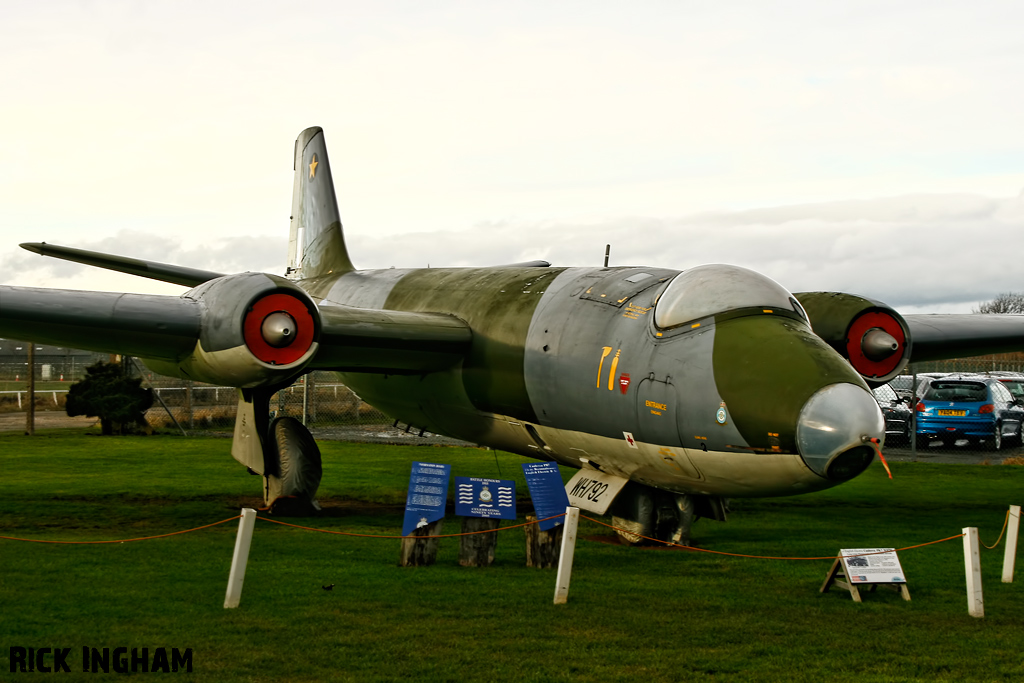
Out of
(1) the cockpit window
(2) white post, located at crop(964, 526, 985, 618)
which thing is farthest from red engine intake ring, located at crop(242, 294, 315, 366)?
(2) white post, located at crop(964, 526, 985, 618)

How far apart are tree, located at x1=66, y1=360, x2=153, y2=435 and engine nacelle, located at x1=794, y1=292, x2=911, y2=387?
19.8m

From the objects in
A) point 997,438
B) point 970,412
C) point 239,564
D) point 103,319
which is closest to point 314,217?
point 103,319

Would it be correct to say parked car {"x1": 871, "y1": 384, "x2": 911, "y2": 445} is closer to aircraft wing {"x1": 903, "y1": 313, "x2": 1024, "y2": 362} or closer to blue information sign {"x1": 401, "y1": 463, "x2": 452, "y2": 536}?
aircraft wing {"x1": 903, "y1": 313, "x2": 1024, "y2": 362}

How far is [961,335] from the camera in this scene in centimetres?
1468

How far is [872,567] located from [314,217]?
13.9 m

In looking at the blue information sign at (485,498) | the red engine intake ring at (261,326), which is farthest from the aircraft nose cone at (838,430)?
the red engine intake ring at (261,326)

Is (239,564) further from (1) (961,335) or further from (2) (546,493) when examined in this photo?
(1) (961,335)

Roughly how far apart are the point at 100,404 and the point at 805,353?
22.6 meters

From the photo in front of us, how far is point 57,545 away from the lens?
1073cm

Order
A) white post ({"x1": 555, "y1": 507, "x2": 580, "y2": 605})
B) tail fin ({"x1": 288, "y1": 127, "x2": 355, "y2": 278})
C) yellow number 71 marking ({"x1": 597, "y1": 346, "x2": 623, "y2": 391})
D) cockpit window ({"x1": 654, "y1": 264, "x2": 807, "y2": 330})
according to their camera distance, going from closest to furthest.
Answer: white post ({"x1": 555, "y1": 507, "x2": 580, "y2": 605}) < cockpit window ({"x1": 654, "y1": 264, "x2": 807, "y2": 330}) < yellow number 71 marking ({"x1": 597, "y1": 346, "x2": 623, "y2": 391}) < tail fin ({"x1": 288, "y1": 127, "x2": 355, "y2": 278})

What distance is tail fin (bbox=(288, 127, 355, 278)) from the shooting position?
62.1ft

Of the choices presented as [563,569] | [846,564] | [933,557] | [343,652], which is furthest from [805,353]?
[343,652]

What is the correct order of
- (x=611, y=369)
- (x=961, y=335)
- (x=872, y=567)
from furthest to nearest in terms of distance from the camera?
(x=961, y=335)
(x=611, y=369)
(x=872, y=567)

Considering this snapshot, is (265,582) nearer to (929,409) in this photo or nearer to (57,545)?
(57,545)
